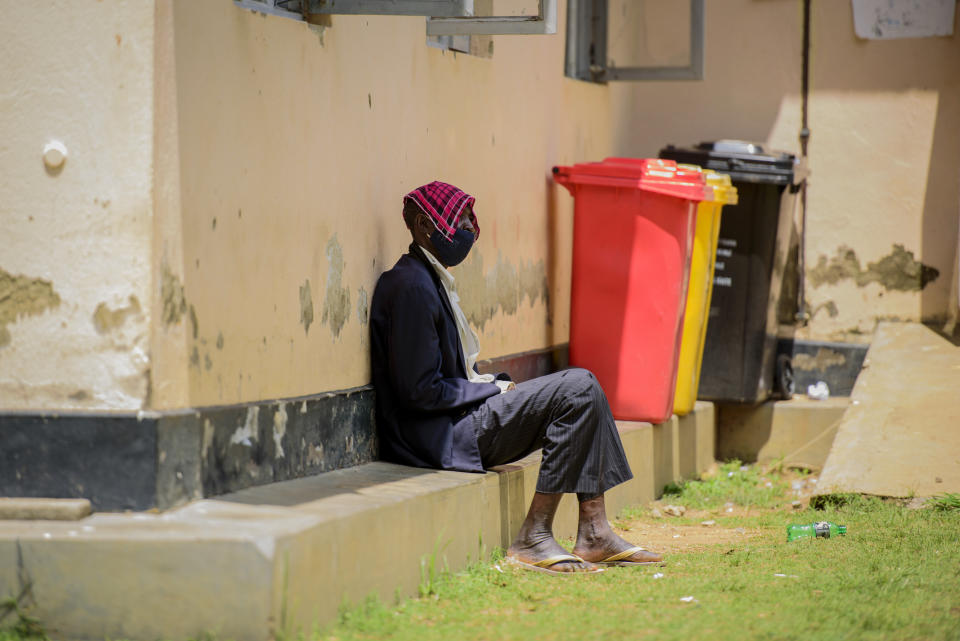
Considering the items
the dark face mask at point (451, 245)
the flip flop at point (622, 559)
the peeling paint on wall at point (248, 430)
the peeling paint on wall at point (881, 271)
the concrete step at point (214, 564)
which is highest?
the dark face mask at point (451, 245)

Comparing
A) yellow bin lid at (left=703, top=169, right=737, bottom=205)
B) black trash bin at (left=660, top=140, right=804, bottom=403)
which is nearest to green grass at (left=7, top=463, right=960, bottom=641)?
yellow bin lid at (left=703, top=169, right=737, bottom=205)

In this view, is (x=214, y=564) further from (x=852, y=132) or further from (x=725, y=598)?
(x=852, y=132)

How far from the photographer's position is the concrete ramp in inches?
222

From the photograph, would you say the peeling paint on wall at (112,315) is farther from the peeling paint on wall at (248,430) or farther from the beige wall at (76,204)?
the peeling paint on wall at (248,430)

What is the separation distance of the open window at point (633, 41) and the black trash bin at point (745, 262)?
580mm

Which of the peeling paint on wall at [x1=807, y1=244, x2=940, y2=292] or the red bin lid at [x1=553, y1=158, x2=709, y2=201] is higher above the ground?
the red bin lid at [x1=553, y1=158, x2=709, y2=201]

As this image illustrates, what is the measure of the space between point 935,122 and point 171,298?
585cm

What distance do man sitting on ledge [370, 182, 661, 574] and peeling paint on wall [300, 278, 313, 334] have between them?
367mm

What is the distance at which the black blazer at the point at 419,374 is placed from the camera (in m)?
4.39

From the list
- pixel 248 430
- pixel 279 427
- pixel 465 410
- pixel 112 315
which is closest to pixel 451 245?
pixel 465 410

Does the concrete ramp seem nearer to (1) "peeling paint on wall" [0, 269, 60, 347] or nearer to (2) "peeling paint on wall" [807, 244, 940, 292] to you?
(2) "peeling paint on wall" [807, 244, 940, 292]

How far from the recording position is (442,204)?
461 cm

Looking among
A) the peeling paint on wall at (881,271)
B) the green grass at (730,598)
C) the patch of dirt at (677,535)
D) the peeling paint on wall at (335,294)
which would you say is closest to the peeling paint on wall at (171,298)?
the peeling paint on wall at (335,294)

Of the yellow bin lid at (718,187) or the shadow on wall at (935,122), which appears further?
the shadow on wall at (935,122)
